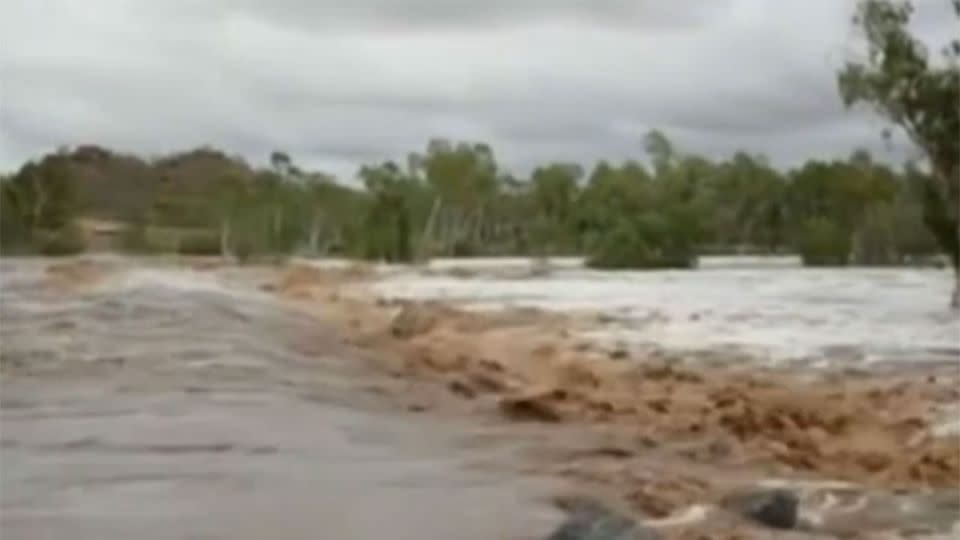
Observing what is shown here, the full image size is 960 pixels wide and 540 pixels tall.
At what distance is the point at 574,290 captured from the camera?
5325cm

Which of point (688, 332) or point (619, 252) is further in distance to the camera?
point (619, 252)

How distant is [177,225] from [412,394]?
112385mm

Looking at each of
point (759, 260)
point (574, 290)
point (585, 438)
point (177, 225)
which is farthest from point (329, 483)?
point (177, 225)

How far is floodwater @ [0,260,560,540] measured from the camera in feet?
26.6

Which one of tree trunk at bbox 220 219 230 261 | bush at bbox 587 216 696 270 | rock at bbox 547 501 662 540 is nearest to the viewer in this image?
rock at bbox 547 501 662 540

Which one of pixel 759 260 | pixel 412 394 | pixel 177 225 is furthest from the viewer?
pixel 177 225

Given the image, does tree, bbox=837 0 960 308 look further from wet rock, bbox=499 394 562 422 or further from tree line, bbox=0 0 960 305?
tree line, bbox=0 0 960 305

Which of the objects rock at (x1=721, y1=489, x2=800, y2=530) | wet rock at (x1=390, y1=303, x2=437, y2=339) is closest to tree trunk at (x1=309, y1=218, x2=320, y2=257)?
wet rock at (x1=390, y1=303, x2=437, y2=339)

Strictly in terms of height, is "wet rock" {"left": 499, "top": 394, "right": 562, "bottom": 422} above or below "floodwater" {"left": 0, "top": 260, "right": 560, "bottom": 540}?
below

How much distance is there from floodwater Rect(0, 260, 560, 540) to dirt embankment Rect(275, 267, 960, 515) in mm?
1013

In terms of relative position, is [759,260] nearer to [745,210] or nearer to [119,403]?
[745,210]

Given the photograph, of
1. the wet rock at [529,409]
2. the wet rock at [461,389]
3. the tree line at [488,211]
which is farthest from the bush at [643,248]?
the wet rock at [529,409]

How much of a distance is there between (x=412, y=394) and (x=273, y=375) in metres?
1.62

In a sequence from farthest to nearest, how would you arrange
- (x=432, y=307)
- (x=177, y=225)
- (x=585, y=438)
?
(x=177, y=225) < (x=432, y=307) < (x=585, y=438)
